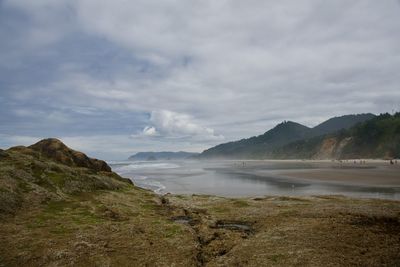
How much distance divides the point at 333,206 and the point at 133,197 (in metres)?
22.3

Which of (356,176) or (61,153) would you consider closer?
(61,153)

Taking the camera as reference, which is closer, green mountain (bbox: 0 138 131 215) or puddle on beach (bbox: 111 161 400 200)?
green mountain (bbox: 0 138 131 215)

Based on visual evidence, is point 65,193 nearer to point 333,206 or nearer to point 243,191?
point 333,206

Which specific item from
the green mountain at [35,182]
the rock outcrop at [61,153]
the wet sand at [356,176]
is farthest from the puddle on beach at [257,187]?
the green mountain at [35,182]

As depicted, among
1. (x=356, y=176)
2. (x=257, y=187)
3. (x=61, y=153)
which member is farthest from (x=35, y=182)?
(x=356, y=176)

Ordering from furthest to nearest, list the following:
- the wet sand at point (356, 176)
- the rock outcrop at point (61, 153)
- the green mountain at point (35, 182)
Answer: the wet sand at point (356, 176)
the rock outcrop at point (61, 153)
the green mountain at point (35, 182)

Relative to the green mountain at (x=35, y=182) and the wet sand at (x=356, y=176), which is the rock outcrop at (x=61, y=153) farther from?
the wet sand at (x=356, y=176)

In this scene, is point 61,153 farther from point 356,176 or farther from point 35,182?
point 356,176

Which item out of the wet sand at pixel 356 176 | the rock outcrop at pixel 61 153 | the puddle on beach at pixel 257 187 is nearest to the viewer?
the puddle on beach at pixel 257 187

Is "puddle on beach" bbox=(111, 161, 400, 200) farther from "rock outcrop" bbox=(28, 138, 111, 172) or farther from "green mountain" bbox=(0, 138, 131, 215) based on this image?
"green mountain" bbox=(0, 138, 131, 215)

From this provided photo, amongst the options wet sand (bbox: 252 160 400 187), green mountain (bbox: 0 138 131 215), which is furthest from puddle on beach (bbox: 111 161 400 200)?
green mountain (bbox: 0 138 131 215)

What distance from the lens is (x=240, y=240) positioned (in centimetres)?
2244

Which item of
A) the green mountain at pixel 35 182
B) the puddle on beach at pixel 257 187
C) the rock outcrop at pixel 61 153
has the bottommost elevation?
the puddle on beach at pixel 257 187

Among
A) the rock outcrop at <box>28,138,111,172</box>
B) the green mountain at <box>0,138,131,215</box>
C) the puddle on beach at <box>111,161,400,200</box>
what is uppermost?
the rock outcrop at <box>28,138,111,172</box>
